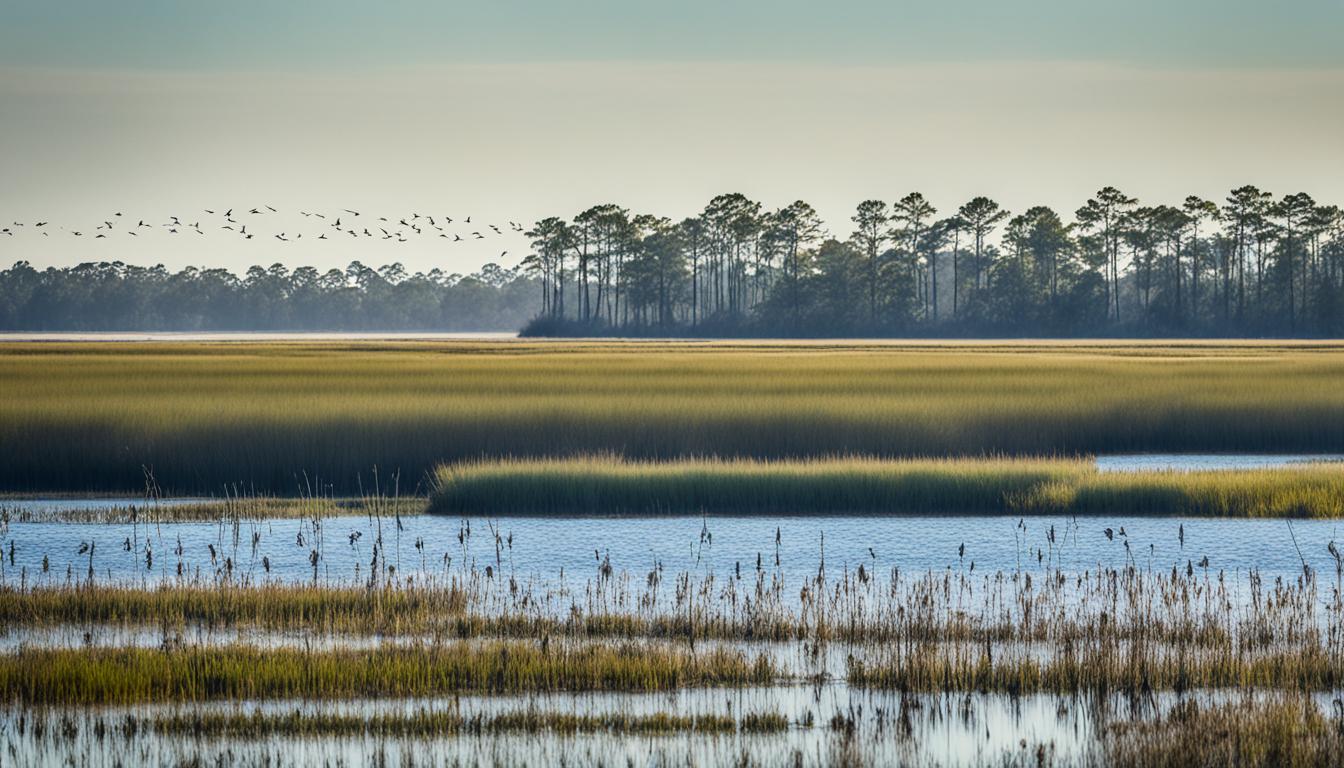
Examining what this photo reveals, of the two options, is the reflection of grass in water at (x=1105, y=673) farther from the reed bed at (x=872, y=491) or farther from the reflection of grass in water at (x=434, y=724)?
the reed bed at (x=872, y=491)

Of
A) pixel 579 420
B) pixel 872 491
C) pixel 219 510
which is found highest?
pixel 579 420

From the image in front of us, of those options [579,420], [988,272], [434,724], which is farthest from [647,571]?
[988,272]

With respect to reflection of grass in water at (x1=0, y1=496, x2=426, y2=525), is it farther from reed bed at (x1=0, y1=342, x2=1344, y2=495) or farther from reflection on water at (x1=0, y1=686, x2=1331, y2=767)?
reflection on water at (x1=0, y1=686, x2=1331, y2=767)

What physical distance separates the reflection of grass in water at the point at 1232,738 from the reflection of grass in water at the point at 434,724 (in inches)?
99.7

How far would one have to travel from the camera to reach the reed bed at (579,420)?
29922mm

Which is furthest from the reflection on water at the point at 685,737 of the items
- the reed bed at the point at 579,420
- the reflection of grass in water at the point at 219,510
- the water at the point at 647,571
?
the reed bed at the point at 579,420

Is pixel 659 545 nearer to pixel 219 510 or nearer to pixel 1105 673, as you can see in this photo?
pixel 219 510

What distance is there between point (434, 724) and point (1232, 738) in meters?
5.69

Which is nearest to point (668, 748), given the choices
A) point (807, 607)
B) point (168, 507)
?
point (807, 607)

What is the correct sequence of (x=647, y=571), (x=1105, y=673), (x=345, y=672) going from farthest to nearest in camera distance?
(x=647, y=571)
(x=345, y=672)
(x=1105, y=673)

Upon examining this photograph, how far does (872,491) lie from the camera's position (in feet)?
82.6

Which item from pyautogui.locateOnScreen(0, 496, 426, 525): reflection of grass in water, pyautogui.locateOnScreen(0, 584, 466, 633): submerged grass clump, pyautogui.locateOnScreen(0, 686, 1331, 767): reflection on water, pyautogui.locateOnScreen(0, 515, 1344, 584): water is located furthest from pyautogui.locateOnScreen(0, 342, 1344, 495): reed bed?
pyautogui.locateOnScreen(0, 686, 1331, 767): reflection on water

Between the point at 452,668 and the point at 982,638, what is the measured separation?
4861mm

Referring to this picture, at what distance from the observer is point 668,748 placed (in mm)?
10930
